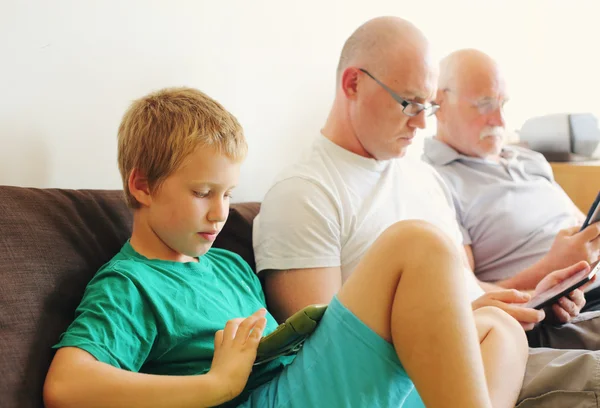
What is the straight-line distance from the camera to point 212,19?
1657 millimetres

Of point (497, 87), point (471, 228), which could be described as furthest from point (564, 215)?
point (497, 87)

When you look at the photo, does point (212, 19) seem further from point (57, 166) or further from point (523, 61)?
point (523, 61)

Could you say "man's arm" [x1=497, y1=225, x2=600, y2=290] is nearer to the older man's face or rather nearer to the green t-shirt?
the older man's face

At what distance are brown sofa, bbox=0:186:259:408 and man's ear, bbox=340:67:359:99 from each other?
2.07 feet

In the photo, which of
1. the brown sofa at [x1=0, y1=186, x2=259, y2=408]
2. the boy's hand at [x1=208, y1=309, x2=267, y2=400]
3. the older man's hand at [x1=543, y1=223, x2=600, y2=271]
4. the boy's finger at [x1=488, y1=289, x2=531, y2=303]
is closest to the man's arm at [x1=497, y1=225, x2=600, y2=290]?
the older man's hand at [x1=543, y1=223, x2=600, y2=271]

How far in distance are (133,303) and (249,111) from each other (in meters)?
0.92

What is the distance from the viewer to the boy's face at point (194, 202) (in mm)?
1066

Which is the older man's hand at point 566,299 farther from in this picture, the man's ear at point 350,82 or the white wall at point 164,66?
the white wall at point 164,66

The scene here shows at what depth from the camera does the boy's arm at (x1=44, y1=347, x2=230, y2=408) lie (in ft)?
2.77

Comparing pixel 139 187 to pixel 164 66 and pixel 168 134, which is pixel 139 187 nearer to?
pixel 168 134

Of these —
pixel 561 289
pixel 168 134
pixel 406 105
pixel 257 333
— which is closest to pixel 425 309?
pixel 257 333

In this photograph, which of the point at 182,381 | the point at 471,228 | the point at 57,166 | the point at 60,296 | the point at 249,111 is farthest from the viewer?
the point at 471,228

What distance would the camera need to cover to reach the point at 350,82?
159 centimetres

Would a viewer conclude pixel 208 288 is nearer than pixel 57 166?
Yes
